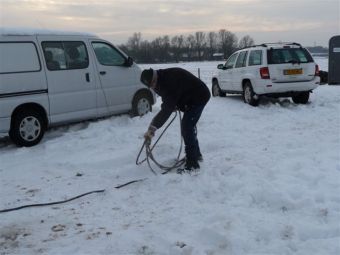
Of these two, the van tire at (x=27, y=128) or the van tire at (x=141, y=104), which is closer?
the van tire at (x=27, y=128)

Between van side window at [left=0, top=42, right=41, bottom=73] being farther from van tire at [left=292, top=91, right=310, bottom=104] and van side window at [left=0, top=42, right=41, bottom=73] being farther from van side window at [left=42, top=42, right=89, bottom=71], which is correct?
van tire at [left=292, top=91, right=310, bottom=104]

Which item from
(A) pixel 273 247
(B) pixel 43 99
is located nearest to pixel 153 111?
(B) pixel 43 99

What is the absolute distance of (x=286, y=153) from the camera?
304 inches

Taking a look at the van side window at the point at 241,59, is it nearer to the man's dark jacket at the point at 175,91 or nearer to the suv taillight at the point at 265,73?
the suv taillight at the point at 265,73

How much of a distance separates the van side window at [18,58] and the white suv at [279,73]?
6.38 meters

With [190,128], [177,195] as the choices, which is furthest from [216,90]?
[177,195]

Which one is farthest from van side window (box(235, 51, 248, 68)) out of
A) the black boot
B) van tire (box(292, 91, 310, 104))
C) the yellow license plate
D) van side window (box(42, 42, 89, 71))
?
the black boot

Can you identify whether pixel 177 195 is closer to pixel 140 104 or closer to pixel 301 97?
pixel 140 104

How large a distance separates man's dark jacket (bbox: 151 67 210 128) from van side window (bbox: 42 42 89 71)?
11.5 ft

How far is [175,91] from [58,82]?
3601 millimetres

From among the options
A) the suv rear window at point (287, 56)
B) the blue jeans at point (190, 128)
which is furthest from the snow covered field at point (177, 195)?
the suv rear window at point (287, 56)

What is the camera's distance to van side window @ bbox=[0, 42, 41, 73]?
8781 millimetres

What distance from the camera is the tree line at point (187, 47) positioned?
95706 millimetres

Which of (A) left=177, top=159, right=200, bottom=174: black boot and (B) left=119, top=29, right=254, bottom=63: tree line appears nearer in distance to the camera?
(A) left=177, top=159, right=200, bottom=174: black boot
